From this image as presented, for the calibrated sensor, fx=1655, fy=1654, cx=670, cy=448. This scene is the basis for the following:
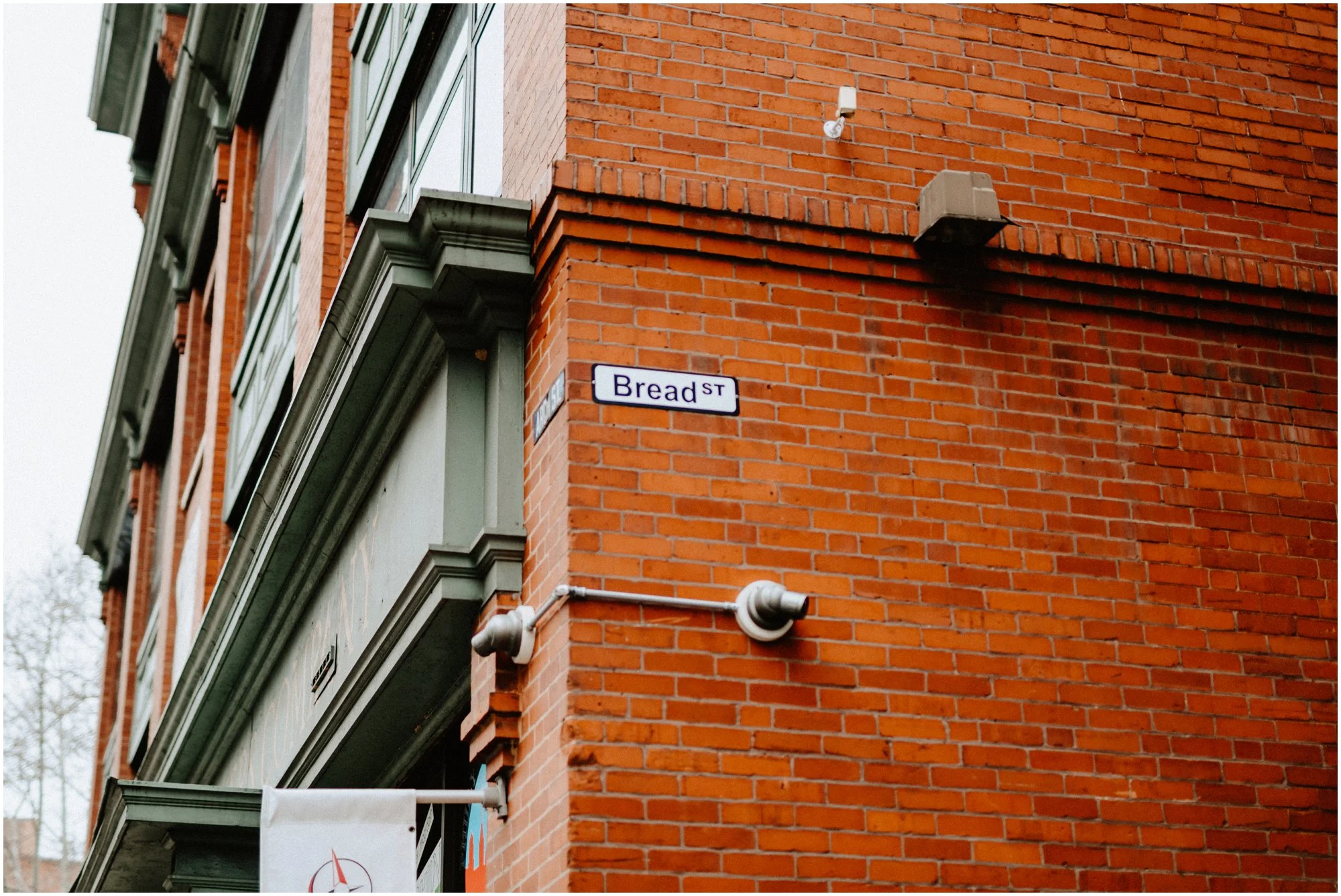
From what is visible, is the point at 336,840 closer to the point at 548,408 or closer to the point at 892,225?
the point at 548,408

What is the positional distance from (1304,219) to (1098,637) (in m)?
2.49

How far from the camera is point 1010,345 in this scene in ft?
22.6

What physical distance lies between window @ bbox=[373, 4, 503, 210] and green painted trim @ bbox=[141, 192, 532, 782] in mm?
488

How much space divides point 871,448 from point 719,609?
0.97 meters

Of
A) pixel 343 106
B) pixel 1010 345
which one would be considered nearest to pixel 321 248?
pixel 343 106

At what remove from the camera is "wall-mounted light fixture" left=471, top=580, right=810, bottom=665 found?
594 cm

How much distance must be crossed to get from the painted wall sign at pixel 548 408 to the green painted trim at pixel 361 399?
0.30m

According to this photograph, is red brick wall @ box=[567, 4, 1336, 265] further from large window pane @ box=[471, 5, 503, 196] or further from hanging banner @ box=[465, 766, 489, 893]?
hanging banner @ box=[465, 766, 489, 893]

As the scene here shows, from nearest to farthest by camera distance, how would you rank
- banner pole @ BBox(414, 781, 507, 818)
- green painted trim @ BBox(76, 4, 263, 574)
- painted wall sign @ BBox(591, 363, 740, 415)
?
painted wall sign @ BBox(591, 363, 740, 415) → banner pole @ BBox(414, 781, 507, 818) → green painted trim @ BBox(76, 4, 263, 574)

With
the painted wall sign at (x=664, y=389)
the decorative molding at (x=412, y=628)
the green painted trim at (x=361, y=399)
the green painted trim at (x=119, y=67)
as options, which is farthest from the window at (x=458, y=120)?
the green painted trim at (x=119, y=67)

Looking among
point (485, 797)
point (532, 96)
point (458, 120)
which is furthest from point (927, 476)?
point (458, 120)

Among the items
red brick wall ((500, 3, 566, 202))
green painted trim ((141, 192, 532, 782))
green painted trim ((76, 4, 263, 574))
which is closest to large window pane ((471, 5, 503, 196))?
red brick wall ((500, 3, 566, 202))

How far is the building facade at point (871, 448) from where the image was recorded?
602 cm

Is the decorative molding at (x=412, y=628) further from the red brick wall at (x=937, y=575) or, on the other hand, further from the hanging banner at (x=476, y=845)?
the hanging banner at (x=476, y=845)
